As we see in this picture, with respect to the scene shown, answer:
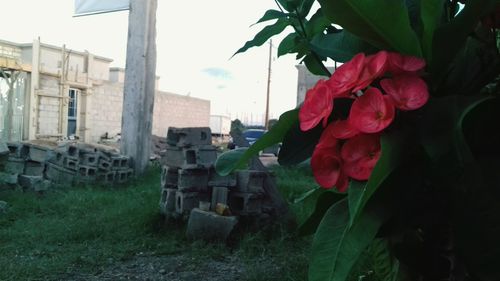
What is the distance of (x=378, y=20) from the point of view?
0.62 metres

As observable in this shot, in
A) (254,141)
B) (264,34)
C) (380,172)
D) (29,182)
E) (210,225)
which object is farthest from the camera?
(29,182)

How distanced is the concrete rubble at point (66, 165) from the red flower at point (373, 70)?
261 inches

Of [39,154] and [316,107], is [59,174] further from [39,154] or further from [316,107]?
[316,107]

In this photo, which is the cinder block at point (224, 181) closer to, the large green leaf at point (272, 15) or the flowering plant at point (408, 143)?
the large green leaf at point (272, 15)

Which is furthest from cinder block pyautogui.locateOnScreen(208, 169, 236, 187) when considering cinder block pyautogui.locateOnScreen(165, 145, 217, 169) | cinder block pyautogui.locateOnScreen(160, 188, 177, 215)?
cinder block pyautogui.locateOnScreen(160, 188, 177, 215)

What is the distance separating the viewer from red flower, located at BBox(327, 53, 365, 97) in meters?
0.64

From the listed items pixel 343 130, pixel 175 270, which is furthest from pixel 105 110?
pixel 343 130

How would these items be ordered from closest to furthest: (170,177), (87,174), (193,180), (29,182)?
1. (193,180)
2. (170,177)
3. (29,182)
4. (87,174)

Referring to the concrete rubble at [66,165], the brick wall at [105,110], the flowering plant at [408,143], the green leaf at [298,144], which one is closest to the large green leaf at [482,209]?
the flowering plant at [408,143]

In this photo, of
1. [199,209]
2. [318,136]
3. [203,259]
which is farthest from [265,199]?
[318,136]

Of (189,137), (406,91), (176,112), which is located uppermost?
(176,112)

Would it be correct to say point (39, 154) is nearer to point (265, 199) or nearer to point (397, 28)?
point (265, 199)

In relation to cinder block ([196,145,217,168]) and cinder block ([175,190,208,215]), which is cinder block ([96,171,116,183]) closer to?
cinder block ([196,145,217,168])

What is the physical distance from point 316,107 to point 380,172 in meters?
0.15
